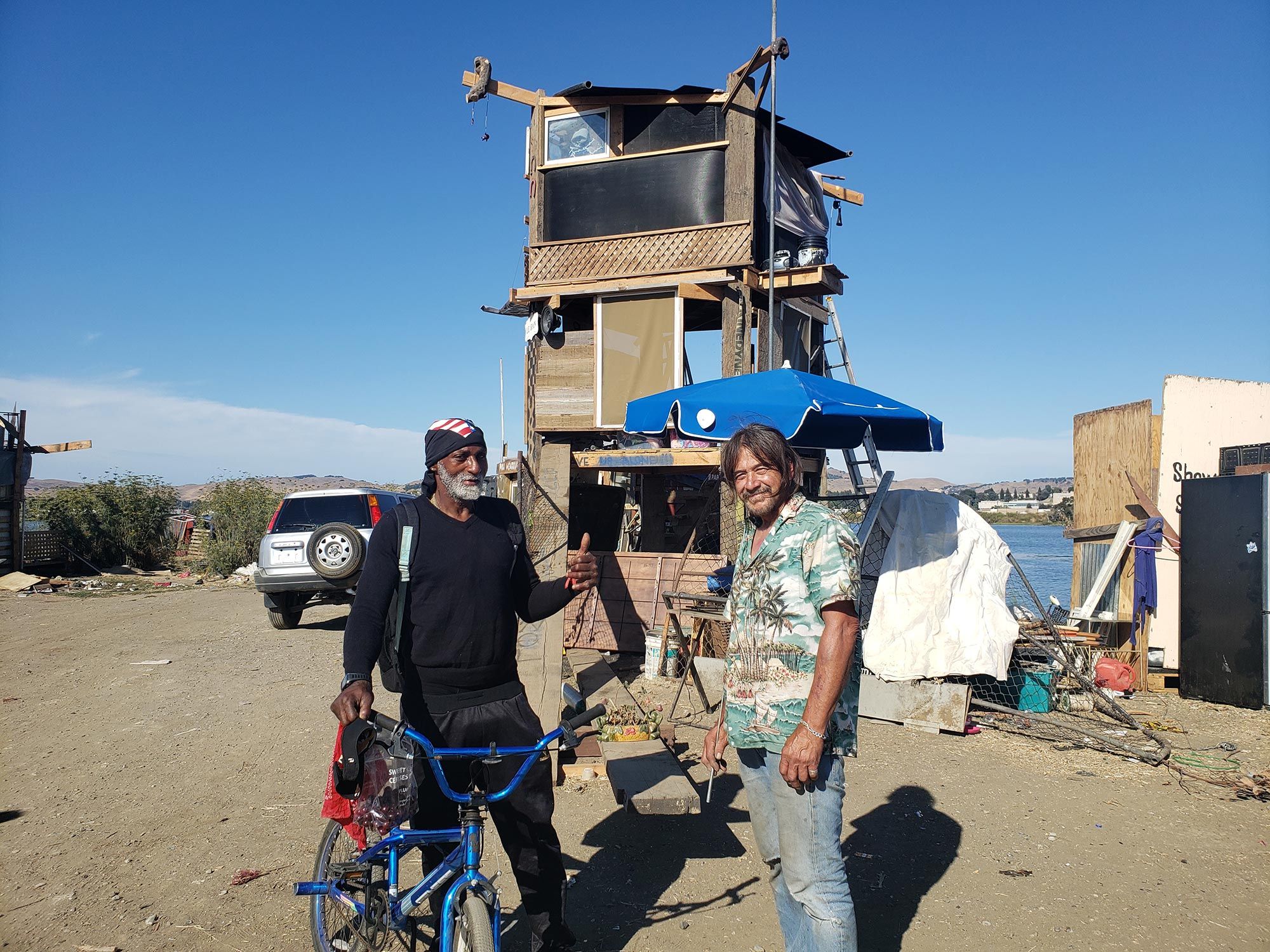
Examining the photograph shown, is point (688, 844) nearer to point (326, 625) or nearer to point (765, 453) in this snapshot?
point (765, 453)

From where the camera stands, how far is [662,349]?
38.4 ft

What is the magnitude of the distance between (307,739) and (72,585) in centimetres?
1535

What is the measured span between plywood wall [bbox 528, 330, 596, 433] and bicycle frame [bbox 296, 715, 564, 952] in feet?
30.8

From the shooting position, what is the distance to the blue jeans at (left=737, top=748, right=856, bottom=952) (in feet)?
8.22

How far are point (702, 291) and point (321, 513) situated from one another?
613 cm

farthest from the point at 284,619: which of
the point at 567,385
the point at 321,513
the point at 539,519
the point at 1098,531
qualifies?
the point at 1098,531

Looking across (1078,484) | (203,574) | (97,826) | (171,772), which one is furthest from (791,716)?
(203,574)

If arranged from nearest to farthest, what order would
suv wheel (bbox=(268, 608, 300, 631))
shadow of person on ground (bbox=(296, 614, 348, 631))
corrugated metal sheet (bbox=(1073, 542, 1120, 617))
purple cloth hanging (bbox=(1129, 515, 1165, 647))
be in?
purple cloth hanging (bbox=(1129, 515, 1165, 647)) → corrugated metal sheet (bbox=(1073, 542, 1120, 617)) → suv wheel (bbox=(268, 608, 300, 631)) → shadow of person on ground (bbox=(296, 614, 348, 631))

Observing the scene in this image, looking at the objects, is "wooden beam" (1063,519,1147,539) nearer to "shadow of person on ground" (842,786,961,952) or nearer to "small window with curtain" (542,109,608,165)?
"shadow of person on ground" (842,786,961,952)

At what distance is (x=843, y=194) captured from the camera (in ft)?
47.3

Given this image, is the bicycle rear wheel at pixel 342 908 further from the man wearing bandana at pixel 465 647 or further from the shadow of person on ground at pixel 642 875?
the shadow of person on ground at pixel 642 875

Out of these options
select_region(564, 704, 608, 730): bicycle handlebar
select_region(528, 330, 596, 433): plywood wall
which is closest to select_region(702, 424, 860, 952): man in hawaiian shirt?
select_region(564, 704, 608, 730): bicycle handlebar

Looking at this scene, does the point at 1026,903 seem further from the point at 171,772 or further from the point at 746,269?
the point at 746,269

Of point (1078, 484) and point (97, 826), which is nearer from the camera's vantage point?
point (97, 826)
